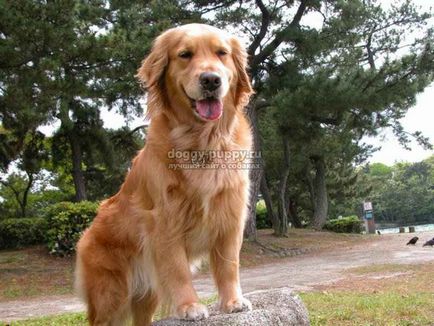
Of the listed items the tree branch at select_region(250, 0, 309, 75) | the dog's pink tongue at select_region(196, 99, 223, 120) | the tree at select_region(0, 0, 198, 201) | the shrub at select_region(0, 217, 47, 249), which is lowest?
the shrub at select_region(0, 217, 47, 249)

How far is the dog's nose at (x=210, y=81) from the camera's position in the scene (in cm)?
317

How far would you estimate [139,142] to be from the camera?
23.2 metres

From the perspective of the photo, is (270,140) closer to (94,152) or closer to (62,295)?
(94,152)

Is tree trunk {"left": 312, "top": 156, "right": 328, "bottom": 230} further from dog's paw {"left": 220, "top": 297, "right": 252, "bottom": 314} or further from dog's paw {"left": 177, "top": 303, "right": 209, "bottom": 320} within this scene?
Answer: dog's paw {"left": 177, "top": 303, "right": 209, "bottom": 320}

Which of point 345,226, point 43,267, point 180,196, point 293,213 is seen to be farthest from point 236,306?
point 293,213

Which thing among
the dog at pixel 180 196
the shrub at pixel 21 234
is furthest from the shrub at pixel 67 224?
the dog at pixel 180 196

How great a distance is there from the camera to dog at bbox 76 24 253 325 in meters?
3.27

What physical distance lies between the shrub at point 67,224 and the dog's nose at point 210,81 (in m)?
11.5

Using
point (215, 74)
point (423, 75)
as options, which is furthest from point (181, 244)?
point (423, 75)

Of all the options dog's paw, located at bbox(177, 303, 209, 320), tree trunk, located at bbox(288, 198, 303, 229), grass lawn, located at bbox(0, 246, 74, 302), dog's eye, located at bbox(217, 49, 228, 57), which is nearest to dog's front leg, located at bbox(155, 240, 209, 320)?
dog's paw, located at bbox(177, 303, 209, 320)

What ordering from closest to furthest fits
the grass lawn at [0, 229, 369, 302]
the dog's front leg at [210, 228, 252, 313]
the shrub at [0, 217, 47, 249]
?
the dog's front leg at [210, 228, 252, 313] → the grass lawn at [0, 229, 369, 302] → the shrub at [0, 217, 47, 249]

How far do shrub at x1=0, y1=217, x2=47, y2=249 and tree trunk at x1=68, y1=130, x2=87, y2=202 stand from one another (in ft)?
11.8

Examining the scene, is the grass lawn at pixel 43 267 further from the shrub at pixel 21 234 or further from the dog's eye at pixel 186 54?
the dog's eye at pixel 186 54

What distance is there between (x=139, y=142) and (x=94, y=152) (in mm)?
2502
